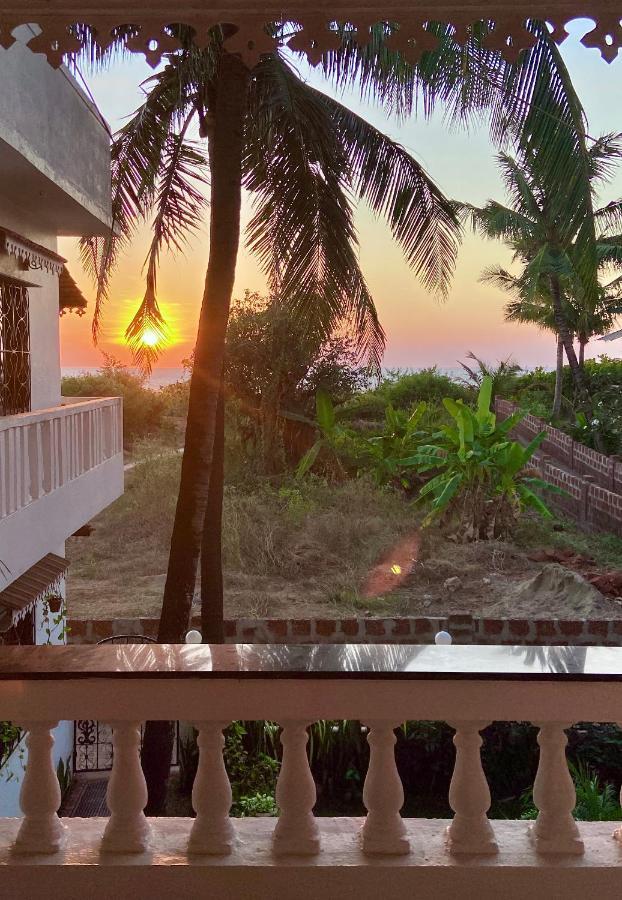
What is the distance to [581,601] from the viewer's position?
42.3 feet

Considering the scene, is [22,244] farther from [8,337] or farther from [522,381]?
[522,381]

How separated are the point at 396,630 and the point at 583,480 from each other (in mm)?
8331

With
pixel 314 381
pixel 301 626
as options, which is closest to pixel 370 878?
pixel 301 626

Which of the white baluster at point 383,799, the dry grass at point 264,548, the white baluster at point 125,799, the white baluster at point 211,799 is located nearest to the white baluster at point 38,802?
the white baluster at point 125,799

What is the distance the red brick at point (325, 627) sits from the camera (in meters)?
11.1

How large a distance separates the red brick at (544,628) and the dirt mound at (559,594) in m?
1.48

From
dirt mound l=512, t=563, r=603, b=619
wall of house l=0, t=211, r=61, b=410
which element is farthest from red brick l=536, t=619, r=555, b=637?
wall of house l=0, t=211, r=61, b=410

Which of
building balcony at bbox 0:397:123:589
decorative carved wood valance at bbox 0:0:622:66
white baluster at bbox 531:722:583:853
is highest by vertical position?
decorative carved wood valance at bbox 0:0:622:66

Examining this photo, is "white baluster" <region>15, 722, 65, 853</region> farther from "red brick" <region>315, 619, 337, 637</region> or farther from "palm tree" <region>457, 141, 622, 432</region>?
"palm tree" <region>457, 141, 622, 432</region>

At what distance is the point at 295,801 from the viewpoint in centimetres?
191

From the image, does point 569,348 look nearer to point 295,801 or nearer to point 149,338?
point 149,338

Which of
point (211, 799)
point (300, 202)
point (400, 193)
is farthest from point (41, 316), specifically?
point (211, 799)

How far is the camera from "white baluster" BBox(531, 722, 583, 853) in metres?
1.89

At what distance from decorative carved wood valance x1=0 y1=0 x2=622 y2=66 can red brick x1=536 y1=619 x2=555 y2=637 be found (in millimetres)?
9823
